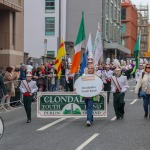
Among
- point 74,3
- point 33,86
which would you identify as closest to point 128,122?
point 33,86

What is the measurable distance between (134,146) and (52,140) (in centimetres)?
200

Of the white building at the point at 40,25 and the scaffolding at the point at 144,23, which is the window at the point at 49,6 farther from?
the scaffolding at the point at 144,23

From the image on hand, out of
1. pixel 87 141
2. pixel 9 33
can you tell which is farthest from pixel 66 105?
pixel 9 33

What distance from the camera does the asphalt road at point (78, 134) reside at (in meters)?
10.1

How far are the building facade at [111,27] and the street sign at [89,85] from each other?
163 feet

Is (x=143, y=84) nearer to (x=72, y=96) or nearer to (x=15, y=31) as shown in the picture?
(x=72, y=96)

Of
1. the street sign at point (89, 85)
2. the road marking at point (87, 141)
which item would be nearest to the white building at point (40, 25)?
the street sign at point (89, 85)

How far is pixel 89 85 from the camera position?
14211 mm

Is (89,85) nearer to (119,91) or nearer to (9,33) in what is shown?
(119,91)

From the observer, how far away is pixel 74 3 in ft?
214

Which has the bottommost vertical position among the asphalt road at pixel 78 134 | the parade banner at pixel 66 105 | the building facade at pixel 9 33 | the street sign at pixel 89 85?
the asphalt road at pixel 78 134

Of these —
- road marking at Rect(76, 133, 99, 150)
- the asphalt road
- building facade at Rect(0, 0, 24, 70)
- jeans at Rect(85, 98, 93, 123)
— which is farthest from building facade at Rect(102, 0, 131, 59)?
road marking at Rect(76, 133, 99, 150)

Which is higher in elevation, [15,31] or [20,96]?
[15,31]

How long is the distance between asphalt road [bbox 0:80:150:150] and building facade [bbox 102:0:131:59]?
4962cm
